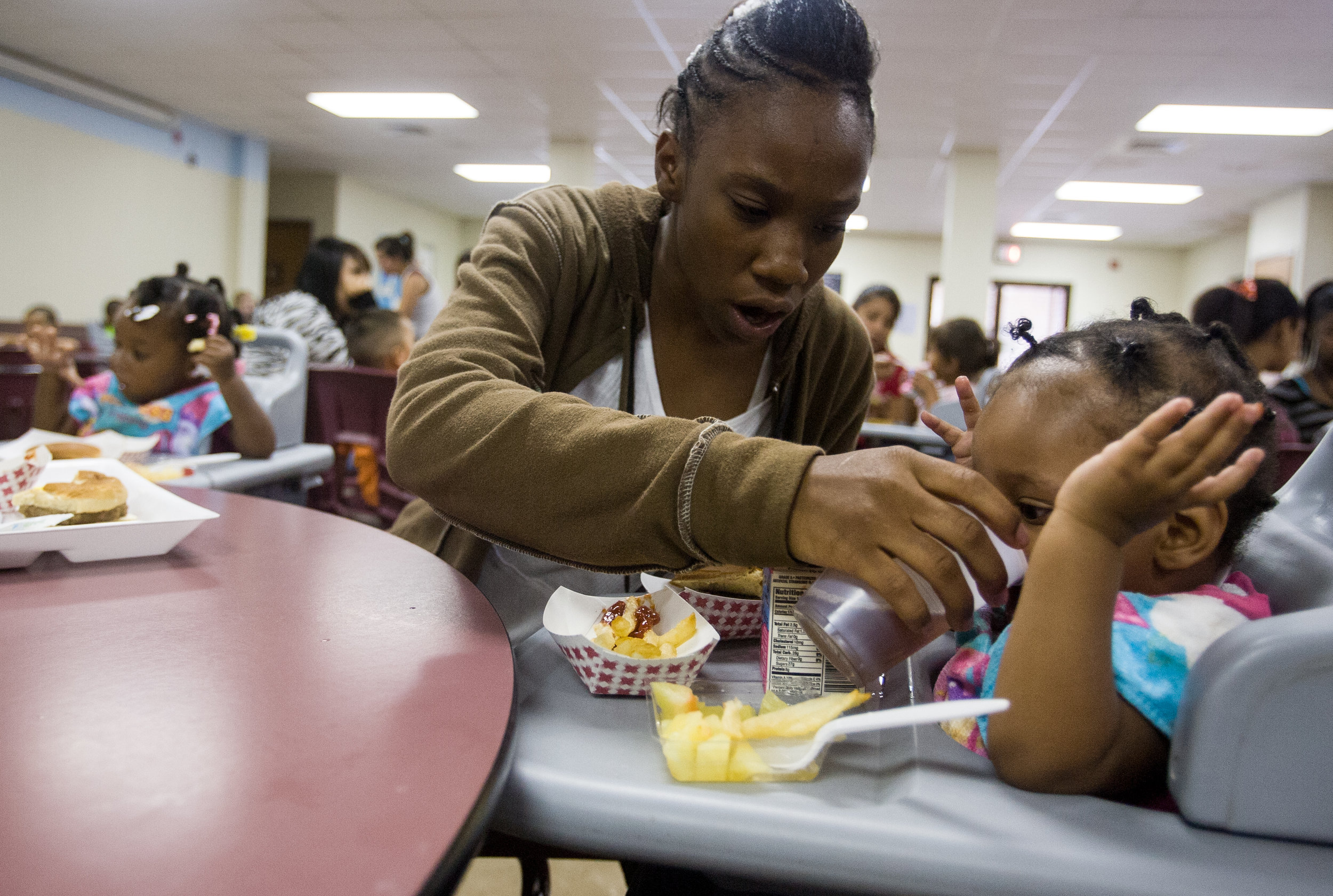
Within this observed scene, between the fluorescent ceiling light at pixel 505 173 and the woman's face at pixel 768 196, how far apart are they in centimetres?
897

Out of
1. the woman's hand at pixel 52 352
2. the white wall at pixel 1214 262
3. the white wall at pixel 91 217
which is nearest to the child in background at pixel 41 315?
the white wall at pixel 91 217

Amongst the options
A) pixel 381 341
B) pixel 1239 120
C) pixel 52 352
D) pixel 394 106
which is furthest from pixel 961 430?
pixel 394 106

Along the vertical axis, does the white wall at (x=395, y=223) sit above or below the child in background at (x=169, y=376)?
above

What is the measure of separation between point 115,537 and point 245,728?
0.46 metres

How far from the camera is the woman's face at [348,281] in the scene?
16.1ft

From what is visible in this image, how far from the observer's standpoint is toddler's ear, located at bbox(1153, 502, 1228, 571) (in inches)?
29.0

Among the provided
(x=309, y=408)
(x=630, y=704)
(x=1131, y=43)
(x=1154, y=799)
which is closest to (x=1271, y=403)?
(x=1154, y=799)

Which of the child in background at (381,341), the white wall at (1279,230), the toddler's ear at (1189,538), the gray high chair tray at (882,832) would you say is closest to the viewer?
the gray high chair tray at (882,832)

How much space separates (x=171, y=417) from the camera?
2.44 metres

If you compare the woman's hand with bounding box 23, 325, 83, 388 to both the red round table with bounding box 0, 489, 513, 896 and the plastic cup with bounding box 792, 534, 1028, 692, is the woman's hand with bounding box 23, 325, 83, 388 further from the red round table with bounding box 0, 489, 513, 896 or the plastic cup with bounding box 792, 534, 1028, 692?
the plastic cup with bounding box 792, 534, 1028, 692

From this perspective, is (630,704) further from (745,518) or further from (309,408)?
(309,408)

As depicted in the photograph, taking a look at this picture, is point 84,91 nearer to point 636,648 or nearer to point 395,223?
point 395,223

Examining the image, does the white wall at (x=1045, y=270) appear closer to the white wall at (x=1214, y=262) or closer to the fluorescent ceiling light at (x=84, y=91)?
the white wall at (x=1214, y=262)

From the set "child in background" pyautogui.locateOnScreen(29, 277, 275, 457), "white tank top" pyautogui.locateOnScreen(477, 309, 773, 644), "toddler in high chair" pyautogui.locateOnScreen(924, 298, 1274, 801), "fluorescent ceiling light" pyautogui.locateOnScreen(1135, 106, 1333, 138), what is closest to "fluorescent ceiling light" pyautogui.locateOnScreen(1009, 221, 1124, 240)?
"fluorescent ceiling light" pyautogui.locateOnScreen(1135, 106, 1333, 138)
